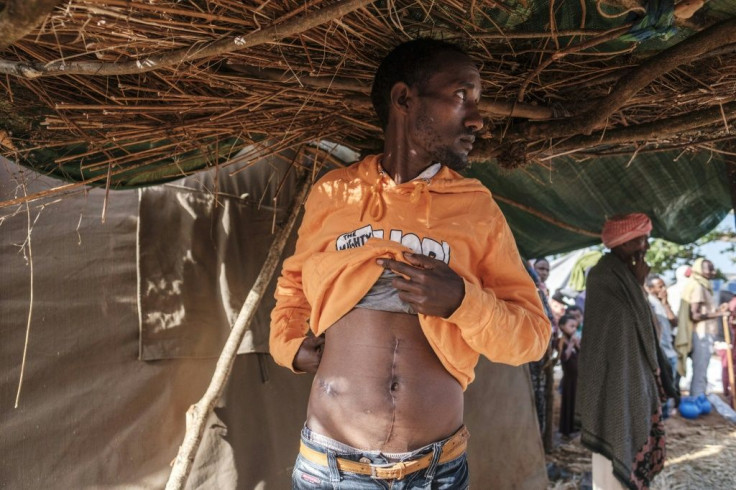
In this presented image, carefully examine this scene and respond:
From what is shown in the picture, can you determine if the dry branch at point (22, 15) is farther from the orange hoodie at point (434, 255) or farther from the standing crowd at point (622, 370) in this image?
the standing crowd at point (622, 370)

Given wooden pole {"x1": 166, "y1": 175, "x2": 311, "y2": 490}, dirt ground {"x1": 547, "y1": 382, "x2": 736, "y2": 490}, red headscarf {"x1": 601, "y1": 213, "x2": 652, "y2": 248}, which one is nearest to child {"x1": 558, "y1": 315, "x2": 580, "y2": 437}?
dirt ground {"x1": 547, "y1": 382, "x2": 736, "y2": 490}

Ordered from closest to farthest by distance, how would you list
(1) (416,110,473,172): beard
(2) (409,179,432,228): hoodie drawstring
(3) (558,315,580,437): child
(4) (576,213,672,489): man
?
(2) (409,179,432,228): hoodie drawstring < (1) (416,110,473,172): beard < (4) (576,213,672,489): man < (3) (558,315,580,437): child

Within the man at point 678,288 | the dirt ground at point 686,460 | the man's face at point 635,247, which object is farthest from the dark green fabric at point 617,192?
the man at point 678,288

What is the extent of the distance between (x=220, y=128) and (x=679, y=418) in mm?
8141

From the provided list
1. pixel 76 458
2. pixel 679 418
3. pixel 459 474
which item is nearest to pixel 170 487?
pixel 76 458

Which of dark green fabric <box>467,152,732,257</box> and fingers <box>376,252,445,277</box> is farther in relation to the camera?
dark green fabric <box>467,152,732,257</box>

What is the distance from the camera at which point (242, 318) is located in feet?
10.4

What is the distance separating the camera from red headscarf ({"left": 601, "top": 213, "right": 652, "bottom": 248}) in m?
4.52

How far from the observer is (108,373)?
341 cm

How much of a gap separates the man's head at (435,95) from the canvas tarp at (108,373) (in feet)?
3.69

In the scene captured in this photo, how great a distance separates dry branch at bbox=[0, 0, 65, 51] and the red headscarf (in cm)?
391

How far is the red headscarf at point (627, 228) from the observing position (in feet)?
14.8

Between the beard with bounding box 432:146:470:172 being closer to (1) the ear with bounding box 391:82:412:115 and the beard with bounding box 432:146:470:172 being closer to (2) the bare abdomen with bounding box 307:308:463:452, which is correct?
(1) the ear with bounding box 391:82:412:115

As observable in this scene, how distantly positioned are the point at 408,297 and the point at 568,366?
21.9ft
